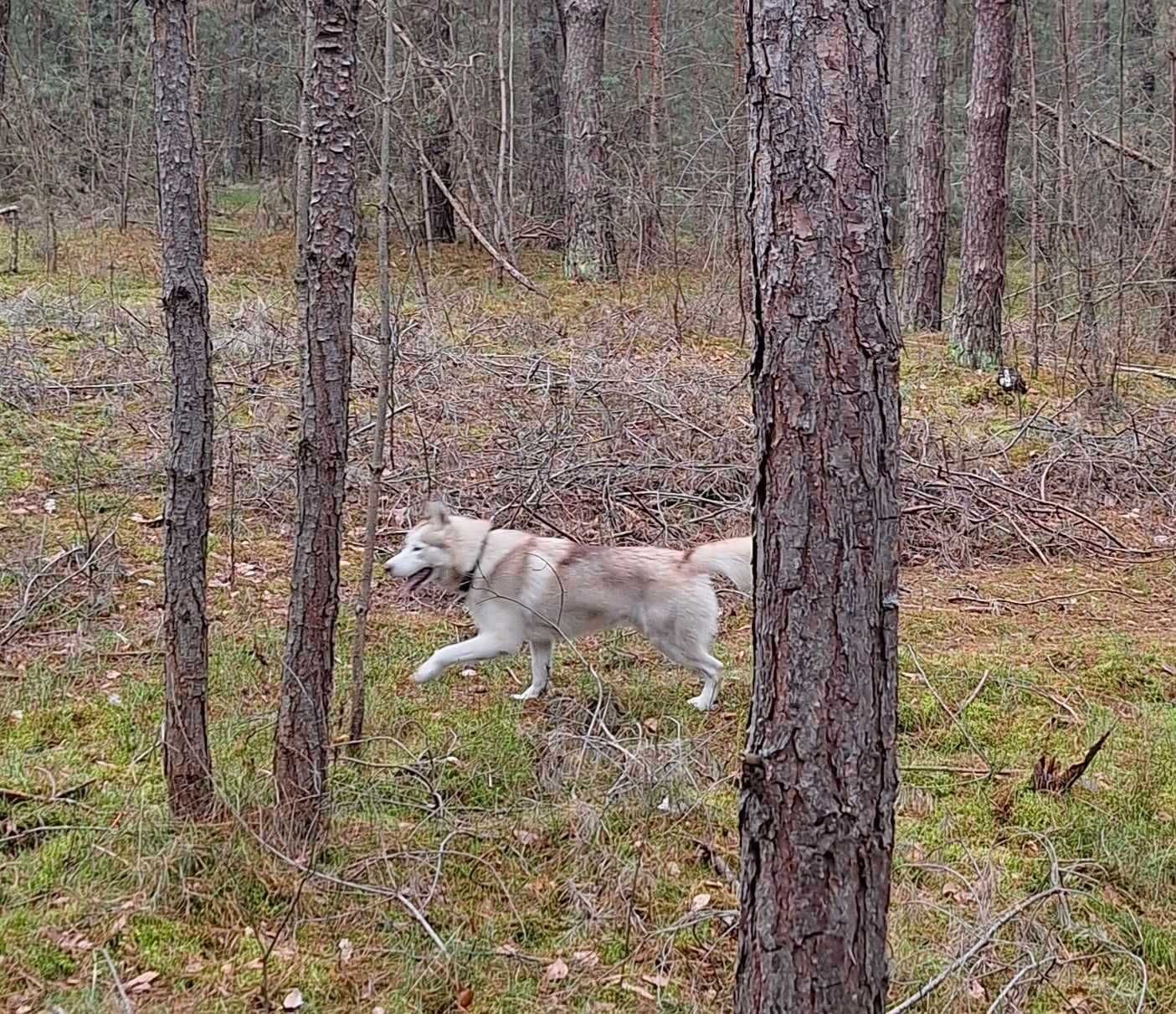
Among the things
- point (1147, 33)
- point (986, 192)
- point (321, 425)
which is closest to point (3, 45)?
point (986, 192)

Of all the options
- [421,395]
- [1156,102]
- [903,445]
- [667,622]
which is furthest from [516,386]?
[1156,102]

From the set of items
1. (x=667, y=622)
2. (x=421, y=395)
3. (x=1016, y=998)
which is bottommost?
(x=1016, y=998)

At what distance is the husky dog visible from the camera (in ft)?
19.1

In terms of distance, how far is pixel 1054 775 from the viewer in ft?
15.9

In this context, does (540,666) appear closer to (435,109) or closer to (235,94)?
(435,109)

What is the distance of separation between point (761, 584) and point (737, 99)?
12.6m

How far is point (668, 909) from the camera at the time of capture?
400 centimetres

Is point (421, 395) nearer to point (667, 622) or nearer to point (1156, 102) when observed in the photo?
point (667, 622)

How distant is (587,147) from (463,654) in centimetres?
1227

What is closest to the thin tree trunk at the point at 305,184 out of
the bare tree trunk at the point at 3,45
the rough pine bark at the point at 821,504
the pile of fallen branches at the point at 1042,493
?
the rough pine bark at the point at 821,504

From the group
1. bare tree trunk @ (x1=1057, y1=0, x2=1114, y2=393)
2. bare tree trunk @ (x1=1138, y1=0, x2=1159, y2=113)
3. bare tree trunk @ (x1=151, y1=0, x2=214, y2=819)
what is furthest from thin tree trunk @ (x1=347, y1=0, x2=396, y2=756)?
bare tree trunk @ (x1=1138, y1=0, x2=1159, y2=113)

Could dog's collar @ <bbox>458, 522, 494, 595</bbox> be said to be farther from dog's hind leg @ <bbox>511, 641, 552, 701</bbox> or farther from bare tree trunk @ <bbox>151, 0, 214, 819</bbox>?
bare tree trunk @ <bbox>151, 0, 214, 819</bbox>

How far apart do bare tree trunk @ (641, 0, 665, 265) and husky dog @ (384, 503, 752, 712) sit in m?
8.75

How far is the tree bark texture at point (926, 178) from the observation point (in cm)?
1458
